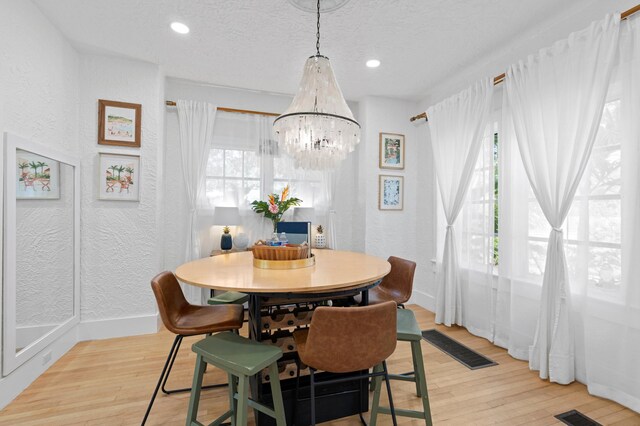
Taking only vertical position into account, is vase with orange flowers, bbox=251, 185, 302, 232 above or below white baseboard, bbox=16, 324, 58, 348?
above

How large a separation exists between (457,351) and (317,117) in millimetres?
2372

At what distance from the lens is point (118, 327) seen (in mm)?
3006

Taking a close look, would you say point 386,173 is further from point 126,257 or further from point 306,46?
point 126,257

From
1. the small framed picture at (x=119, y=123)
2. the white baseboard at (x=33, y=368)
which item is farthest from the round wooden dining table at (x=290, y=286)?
the small framed picture at (x=119, y=123)

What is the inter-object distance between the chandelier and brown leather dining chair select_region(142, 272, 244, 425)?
124cm

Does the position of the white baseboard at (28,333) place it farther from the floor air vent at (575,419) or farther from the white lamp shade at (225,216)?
the floor air vent at (575,419)

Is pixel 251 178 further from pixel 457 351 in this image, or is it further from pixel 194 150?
pixel 457 351

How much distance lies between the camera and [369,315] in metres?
1.30

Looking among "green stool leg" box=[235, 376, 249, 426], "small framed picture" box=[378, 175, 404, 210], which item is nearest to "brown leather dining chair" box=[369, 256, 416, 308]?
"green stool leg" box=[235, 376, 249, 426]

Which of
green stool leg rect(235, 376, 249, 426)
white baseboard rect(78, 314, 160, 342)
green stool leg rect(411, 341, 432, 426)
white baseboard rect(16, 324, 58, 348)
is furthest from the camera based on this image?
white baseboard rect(78, 314, 160, 342)

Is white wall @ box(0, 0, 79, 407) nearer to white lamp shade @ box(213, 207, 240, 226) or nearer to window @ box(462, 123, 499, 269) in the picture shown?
white lamp shade @ box(213, 207, 240, 226)

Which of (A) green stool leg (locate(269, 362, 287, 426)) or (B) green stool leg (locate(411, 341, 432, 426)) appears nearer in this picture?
(A) green stool leg (locate(269, 362, 287, 426))

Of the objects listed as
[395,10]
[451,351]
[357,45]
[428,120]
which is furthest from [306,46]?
[451,351]

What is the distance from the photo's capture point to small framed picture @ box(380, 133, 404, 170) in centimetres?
399
